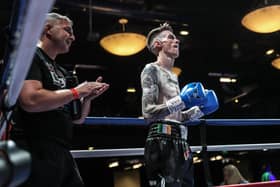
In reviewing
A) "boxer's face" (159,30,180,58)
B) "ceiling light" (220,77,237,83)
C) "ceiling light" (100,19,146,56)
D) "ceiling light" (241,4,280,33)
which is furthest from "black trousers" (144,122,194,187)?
"ceiling light" (220,77,237,83)

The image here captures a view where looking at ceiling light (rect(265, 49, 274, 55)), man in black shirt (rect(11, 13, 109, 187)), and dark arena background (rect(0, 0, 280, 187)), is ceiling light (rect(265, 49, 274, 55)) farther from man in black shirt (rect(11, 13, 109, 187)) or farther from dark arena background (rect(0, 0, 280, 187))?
man in black shirt (rect(11, 13, 109, 187))

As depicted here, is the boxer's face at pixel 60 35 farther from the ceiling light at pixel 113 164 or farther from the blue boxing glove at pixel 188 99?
the ceiling light at pixel 113 164

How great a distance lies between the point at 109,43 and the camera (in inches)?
179

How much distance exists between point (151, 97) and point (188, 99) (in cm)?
15

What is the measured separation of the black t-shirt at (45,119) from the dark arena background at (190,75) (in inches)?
19.5

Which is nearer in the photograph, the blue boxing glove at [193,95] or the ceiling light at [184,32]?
the blue boxing glove at [193,95]

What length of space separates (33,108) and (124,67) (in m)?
6.45

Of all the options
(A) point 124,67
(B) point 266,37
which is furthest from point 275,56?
(A) point 124,67

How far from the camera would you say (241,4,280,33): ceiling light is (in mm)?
3990

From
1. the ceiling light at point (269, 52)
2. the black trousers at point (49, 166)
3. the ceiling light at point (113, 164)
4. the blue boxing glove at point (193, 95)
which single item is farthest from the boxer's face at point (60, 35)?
the ceiling light at point (113, 164)

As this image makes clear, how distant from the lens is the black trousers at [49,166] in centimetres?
116

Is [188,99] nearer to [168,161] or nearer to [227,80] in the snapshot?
[168,161]

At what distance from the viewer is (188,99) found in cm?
163

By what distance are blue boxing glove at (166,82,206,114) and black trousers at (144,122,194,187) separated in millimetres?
126
